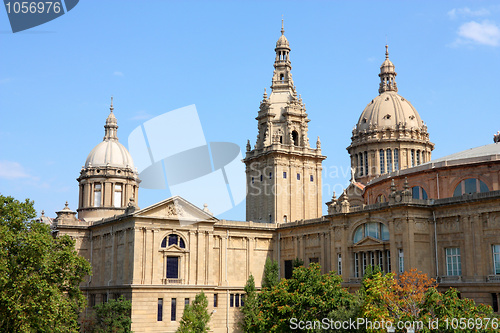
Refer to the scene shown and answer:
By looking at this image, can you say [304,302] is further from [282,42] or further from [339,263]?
[282,42]

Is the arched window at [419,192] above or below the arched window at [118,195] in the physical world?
below

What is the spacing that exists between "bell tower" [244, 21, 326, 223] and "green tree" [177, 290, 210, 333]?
19.6 metres

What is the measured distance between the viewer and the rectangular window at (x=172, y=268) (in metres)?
80.4

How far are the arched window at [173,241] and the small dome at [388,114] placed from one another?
50169 mm

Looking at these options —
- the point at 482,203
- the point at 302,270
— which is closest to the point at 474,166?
→ the point at 482,203

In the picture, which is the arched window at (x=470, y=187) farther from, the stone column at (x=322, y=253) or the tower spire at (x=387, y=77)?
the tower spire at (x=387, y=77)

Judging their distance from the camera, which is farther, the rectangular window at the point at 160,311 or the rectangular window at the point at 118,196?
the rectangular window at the point at 118,196

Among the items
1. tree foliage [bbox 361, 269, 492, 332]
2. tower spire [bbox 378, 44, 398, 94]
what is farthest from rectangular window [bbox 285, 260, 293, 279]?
tower spire [bbox 378, 44, 398, 94]

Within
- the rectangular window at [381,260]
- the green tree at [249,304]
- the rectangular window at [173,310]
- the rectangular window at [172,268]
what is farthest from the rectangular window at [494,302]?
the rectangular window at [172,268]

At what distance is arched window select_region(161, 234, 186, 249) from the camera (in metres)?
80.8

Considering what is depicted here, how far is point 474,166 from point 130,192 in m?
59.5

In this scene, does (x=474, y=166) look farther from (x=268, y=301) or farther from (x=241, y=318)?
(x=241, y=318)

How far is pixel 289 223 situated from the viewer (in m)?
87.8

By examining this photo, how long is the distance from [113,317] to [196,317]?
9.43m
